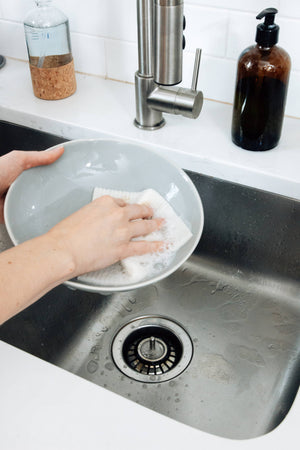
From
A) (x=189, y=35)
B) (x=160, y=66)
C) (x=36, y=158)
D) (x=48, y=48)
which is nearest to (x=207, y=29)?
(x=189, y=35)

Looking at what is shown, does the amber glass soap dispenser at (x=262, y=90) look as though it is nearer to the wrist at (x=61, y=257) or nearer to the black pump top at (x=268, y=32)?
the black pump top at (x=268, y=32)

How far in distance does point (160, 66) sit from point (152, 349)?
456 millimetres

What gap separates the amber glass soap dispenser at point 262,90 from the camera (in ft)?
2.35

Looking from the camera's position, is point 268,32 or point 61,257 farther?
point 268,32

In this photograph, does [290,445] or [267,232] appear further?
[267,232]

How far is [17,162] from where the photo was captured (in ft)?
2.29

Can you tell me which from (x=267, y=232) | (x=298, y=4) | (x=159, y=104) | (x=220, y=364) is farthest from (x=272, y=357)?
(x=298, y=4)

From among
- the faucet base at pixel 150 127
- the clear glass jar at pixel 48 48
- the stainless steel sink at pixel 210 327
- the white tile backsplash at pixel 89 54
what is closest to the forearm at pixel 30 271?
the stainless steel sink at pixel 210 327

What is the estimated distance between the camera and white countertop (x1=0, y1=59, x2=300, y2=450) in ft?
1.50

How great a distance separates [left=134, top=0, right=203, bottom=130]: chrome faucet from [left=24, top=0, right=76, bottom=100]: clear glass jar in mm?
185

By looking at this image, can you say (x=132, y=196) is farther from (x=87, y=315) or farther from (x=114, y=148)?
(x=87, y=315)

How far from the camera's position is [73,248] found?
0.55 metres

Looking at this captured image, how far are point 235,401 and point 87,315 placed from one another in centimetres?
29

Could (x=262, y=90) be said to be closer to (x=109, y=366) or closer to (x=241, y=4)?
(x=241, y=4)
